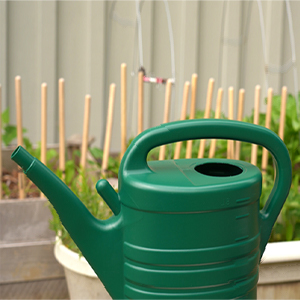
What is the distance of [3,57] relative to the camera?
2.16m

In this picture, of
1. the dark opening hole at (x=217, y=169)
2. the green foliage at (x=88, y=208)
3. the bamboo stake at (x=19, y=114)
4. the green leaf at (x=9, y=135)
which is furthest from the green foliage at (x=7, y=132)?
the dark opening hole at (x=217, y=169)

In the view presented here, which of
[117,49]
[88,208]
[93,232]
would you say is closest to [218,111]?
[88,208]

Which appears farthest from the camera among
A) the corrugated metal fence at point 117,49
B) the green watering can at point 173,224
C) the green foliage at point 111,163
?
the corrugated metal fence at point 117,49

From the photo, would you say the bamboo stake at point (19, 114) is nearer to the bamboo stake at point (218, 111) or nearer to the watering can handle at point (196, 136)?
the bamboo stake at point (218, 111)

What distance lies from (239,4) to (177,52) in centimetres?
50

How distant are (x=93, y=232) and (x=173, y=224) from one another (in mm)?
85

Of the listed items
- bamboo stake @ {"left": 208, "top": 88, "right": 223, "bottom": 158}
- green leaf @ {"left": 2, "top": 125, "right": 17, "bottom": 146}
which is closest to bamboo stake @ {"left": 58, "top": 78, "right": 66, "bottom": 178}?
bamboo stake @ {"left": 208, "top": 88, "right": 223, "bottom": 158}

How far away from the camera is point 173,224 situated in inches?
14.9

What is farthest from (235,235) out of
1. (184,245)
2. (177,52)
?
(177,52)

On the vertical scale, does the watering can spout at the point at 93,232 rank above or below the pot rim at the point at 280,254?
above

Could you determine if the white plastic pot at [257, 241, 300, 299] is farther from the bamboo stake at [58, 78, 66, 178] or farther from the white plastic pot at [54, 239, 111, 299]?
the bamboo stake at [58, 78, 66, 178]

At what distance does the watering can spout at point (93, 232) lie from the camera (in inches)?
15.8

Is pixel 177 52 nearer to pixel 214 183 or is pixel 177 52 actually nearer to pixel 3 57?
pixel 3 57

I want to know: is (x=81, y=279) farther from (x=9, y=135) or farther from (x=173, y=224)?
(x=9, y=135)
